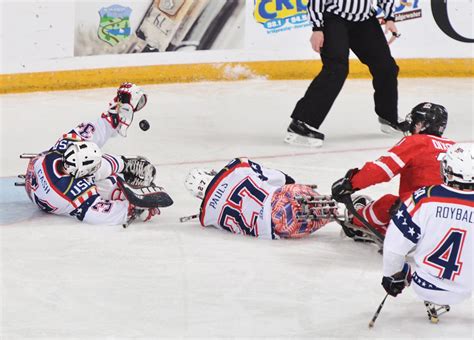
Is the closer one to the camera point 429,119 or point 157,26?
point 429,119

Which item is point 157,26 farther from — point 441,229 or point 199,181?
point 441,229

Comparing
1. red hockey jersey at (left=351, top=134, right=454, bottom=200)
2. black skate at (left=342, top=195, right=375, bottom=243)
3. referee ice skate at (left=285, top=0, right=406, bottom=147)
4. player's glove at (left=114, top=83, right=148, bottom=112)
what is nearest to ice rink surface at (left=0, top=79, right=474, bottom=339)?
black skate at (left=342, top=195, right=375, bottom=243)

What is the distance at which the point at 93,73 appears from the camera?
7672 mm

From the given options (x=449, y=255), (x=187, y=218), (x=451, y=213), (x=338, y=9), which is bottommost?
(x=187, y=218)

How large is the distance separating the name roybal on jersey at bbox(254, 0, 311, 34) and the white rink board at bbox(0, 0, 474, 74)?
4cm

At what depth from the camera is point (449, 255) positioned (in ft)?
12.1

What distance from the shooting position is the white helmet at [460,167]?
3.64 metres

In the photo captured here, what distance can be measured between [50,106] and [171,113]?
2.39 feet

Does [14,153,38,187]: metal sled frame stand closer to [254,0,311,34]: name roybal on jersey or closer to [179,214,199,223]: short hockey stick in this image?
[179,214,199,223]: short hockey stick

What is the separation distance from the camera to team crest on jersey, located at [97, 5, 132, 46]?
753cm

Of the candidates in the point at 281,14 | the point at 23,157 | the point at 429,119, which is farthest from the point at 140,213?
the point at 281,14

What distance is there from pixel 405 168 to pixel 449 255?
879 millimetres

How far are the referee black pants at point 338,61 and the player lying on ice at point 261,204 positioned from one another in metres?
1.84

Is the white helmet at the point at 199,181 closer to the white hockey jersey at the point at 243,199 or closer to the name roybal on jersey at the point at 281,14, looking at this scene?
the white hockey jersey at the point at 243,199
